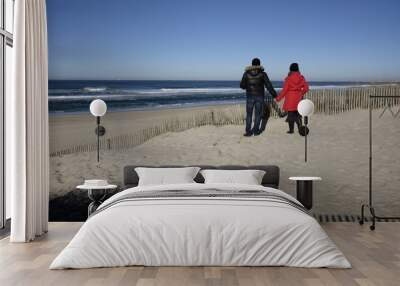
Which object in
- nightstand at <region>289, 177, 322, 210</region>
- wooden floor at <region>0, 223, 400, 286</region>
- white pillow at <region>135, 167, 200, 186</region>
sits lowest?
wooden floor at <region>0, 223, 400, 286</region>

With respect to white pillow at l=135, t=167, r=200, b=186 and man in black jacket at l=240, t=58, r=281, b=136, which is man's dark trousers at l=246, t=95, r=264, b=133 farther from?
white pillow at l=135, t=167, r=200, b=186

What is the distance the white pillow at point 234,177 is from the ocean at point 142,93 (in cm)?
122

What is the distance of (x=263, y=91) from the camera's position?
8.23 m

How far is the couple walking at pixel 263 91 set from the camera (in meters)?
8.16

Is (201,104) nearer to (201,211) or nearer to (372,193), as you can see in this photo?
(372,193)

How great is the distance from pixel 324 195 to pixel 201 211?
341 cm

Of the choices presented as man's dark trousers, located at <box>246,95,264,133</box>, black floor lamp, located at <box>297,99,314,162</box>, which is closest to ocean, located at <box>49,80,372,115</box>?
man's dark trousers, located at <box>246,95,264,133</box>

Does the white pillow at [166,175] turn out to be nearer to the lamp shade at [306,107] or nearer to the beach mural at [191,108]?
the beach mural at [191,108]

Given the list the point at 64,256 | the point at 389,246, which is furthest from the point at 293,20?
the point at 64,256

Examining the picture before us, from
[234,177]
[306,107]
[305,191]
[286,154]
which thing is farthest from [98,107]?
[305,191]

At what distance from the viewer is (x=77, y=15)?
8.21 metres

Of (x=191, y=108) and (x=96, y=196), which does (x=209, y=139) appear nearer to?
(x=191, y=108)

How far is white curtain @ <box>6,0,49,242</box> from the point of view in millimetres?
6195

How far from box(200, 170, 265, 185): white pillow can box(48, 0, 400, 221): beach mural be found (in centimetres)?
57
